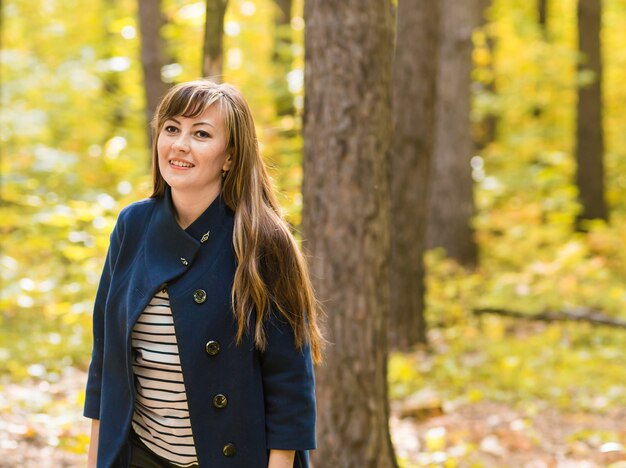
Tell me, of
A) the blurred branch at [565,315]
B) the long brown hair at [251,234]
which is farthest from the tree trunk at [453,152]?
the long brown hair at [251,234]

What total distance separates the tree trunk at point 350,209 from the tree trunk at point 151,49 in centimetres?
612

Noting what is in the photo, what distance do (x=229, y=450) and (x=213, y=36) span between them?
3.79 metres

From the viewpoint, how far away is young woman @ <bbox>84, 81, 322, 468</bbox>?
100 inches

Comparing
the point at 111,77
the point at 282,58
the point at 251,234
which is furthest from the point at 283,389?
the point at 111,77

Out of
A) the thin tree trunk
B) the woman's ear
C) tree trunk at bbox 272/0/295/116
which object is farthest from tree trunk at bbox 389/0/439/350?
the thin tree trunk

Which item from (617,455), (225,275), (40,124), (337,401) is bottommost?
(617,455)

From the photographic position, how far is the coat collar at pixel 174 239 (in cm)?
262

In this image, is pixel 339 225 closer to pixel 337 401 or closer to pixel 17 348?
pixel 337 401

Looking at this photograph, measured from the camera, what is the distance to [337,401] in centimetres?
455

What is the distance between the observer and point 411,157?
30.7 feet

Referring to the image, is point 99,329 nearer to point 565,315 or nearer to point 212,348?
point 212,348

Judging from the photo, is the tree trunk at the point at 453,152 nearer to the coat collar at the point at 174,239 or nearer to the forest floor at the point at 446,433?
the forest floor at the point at 446,433

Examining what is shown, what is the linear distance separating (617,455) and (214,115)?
184 inches

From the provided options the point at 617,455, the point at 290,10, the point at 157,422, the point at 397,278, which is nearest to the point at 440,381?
the point at 397,278
